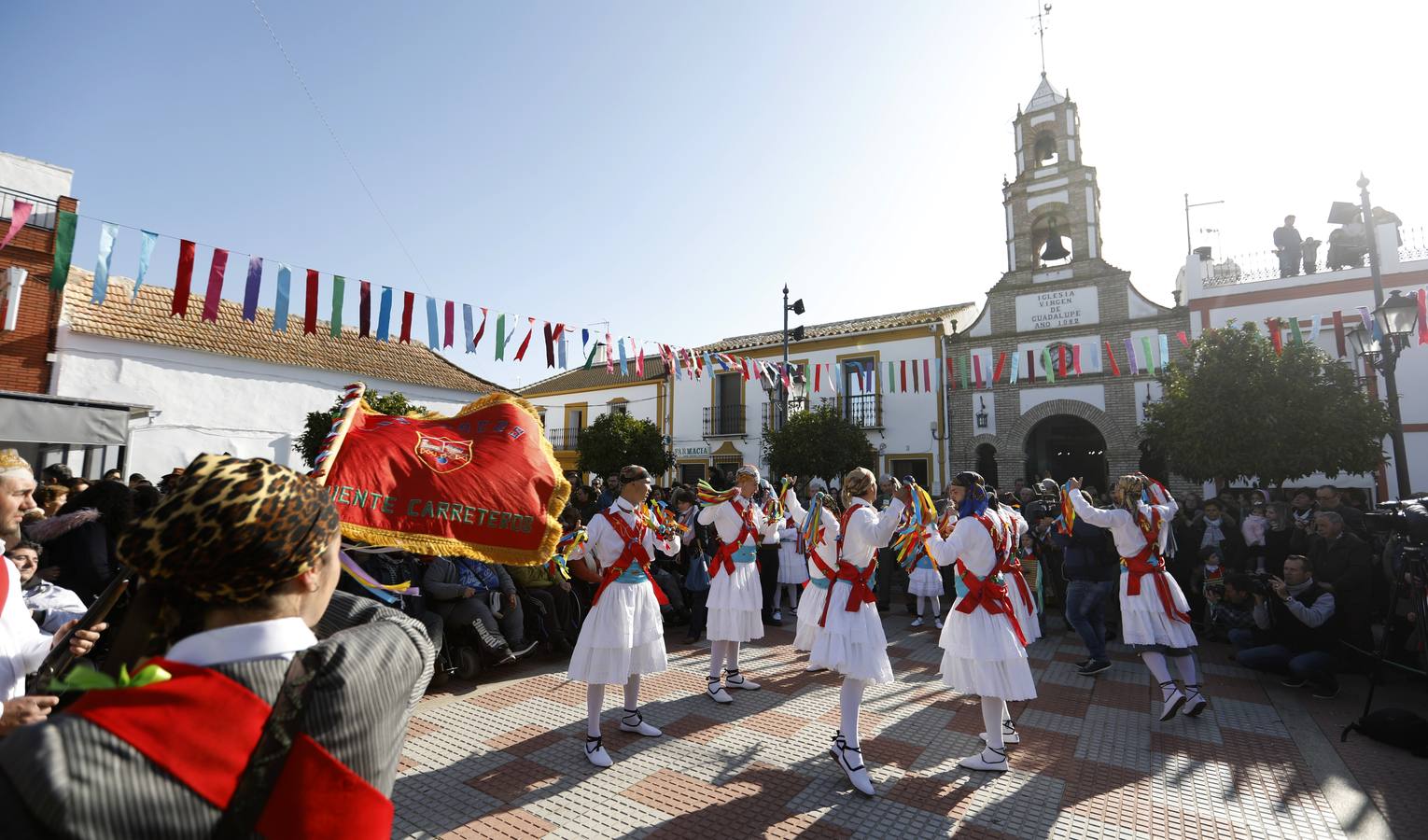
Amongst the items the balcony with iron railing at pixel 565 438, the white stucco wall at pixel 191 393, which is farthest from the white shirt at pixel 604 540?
the balcony with iron railing at pixel 565 438

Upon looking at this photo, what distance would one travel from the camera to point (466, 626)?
20.2 ft

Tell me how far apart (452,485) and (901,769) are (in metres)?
3.39

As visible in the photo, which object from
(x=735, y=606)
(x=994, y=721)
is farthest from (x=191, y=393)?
(x=994, y=721)

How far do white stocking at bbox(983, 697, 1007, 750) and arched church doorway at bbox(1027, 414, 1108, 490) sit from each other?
53.1 ft

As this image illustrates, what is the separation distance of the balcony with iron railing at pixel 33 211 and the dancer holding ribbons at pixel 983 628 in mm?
16785

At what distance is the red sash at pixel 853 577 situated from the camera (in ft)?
15.1

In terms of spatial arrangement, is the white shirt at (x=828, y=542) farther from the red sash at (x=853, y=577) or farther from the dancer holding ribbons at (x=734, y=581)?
the dancer holding ribbons at (x=734, y=581)

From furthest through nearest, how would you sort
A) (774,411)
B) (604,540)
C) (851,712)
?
(774,411), (604,540), (851,712)

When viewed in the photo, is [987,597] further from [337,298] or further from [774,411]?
[774,411]

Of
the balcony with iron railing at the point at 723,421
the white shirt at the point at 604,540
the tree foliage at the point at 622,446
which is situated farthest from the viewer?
the balcony with iron railing at the point at 723,421

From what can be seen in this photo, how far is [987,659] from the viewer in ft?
14.9

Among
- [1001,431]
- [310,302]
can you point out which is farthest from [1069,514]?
[1001,431]

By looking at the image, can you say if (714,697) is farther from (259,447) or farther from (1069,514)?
(259,447)

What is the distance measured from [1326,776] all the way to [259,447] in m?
21.2
